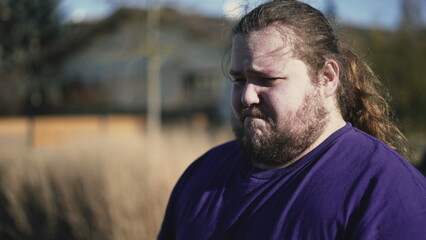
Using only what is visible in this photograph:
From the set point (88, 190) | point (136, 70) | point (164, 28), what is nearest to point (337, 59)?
point (88, 190)

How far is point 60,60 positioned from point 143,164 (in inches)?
878

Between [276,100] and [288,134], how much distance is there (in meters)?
0.12

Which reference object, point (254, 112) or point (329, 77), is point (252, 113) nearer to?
point (254, 112)

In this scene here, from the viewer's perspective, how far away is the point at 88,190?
16.8 ft

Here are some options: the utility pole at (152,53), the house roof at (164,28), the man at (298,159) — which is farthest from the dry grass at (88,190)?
the house roof at (164,28)

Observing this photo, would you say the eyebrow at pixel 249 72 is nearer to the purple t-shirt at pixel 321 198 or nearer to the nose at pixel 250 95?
the nose at pixel 250 95

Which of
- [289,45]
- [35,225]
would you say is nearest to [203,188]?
[289,45]

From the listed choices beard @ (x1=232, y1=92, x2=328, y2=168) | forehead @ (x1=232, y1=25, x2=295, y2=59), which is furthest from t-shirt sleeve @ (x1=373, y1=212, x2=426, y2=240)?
forehead @ (x1=232, y1=25, x2=295, y2=59)

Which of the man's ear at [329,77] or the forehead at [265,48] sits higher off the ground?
the forehead at [265,48]

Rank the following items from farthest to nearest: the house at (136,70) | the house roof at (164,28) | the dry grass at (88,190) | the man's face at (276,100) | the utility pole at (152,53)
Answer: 1. the house at (136,70)
2. the house roof at (164,28)
3. the utility pole at (152,53)
4. the dry grass at (88,190)
5. the man's face at (276,100)

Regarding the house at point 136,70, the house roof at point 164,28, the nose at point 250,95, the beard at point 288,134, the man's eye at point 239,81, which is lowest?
the house at point 136,70

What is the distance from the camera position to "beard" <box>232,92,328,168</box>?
5.90ft

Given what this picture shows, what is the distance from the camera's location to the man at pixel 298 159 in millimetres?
1562

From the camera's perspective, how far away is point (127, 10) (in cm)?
1727
